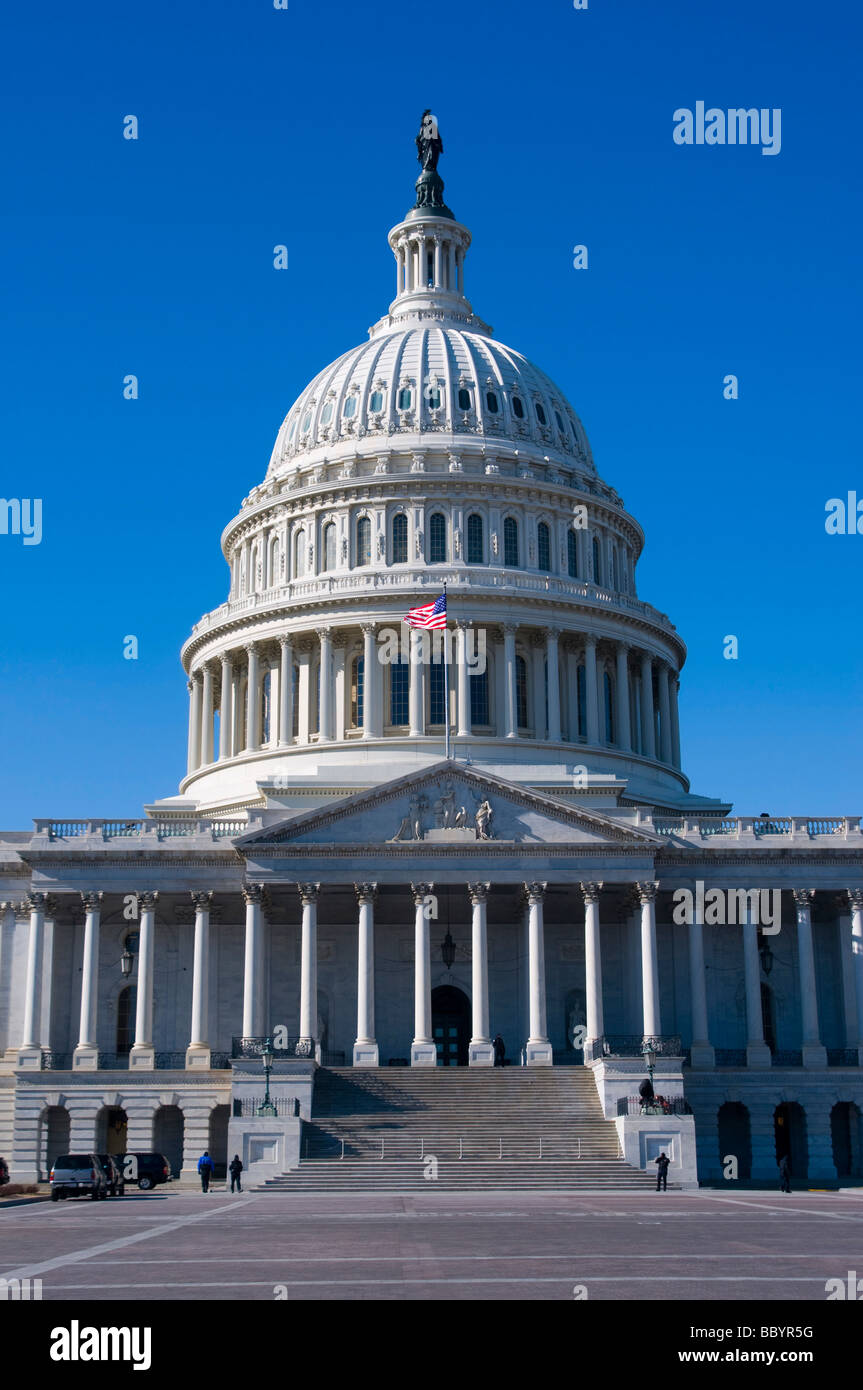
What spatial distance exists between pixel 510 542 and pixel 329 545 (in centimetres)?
1000

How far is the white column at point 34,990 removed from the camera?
218ft

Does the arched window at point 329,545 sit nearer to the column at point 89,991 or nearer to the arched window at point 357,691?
the arched window at point 357,691

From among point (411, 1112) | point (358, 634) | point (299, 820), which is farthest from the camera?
point (358, 634)

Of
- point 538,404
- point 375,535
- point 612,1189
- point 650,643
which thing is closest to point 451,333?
point 538,404

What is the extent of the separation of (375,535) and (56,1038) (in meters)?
32.3

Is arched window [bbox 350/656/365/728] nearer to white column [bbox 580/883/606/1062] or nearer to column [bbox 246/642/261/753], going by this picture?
column [bbox 246/642/261/753]

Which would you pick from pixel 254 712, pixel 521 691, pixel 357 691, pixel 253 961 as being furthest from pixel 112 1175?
pixel 521 691

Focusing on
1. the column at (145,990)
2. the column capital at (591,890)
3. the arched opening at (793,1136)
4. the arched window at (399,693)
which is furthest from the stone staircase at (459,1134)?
the arched window at (399,693)

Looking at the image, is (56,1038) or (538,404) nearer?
(56,1038)

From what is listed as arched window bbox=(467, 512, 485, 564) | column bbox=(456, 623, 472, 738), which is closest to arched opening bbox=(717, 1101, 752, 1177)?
A: column bbox=(456, 623, 472, 738)

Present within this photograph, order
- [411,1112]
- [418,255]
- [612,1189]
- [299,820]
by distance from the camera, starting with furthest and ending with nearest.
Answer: [418,255] < [299,820] < [411,1112] < [612,1189]

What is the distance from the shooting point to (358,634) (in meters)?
85.0

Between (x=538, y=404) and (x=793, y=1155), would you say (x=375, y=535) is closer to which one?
(x=538, y=404)
